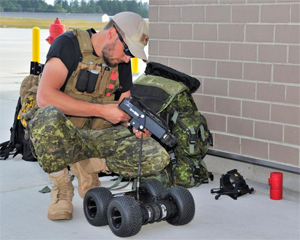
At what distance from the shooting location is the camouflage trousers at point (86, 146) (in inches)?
151

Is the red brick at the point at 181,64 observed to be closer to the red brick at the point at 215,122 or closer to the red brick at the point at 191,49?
the red brick at the point at 191,49

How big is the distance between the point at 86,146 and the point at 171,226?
2.76 feet

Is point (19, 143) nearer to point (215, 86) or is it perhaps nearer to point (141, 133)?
point (215, 86)

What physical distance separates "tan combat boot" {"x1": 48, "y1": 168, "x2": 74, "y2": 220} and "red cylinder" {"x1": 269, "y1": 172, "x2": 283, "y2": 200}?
4.90 feet

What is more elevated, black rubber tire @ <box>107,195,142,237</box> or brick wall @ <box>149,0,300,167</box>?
brick wall @ <box>149,0,300,167</box>

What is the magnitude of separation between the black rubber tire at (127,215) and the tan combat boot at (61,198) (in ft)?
1.48

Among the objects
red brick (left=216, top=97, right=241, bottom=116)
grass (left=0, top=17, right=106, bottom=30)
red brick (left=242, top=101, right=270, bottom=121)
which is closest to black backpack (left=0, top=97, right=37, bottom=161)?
red brick (left=216, top=97, right=241, bottom=116)

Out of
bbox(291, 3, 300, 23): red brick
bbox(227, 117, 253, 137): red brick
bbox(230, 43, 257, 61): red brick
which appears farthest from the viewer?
bbox(227, 117, 253, 137): red brick

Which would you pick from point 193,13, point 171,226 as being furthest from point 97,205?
point 193,13

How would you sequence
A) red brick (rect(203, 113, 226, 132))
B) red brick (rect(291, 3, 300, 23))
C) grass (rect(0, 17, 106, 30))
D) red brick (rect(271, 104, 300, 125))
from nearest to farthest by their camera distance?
red brick (rect(291, 3, 300, 23)) < red brick (rect(271, 104, 300, 125)) < red brick (rect(203, 113, 226, 132)) < grass (rect(0, 17, 106, 30))

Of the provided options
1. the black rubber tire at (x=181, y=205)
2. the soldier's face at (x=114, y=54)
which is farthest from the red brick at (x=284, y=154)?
the soldier's face at (x=114, y=54)

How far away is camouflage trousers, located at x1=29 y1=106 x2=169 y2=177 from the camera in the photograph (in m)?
3.85

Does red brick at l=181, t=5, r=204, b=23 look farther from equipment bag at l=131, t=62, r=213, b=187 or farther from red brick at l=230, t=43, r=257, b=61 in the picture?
equipment bag at l=131, t=62, r=213, b=187

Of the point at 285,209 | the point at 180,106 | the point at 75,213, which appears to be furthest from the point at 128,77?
the point at 285,209
